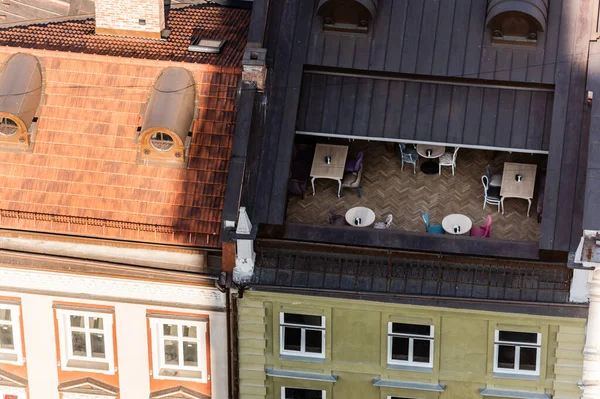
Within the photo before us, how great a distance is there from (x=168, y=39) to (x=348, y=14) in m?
7.44

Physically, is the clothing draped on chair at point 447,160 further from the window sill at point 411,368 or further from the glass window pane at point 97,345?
the glass window pane at point 97,345

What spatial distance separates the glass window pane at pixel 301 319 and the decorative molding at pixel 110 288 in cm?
234

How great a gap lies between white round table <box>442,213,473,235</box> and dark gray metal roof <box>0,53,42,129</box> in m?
15.6

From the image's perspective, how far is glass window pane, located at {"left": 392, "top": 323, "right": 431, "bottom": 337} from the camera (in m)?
62.7

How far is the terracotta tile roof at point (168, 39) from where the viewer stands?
65.5 m

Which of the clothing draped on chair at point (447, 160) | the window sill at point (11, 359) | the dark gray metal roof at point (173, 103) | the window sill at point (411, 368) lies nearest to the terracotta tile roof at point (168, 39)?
the dark gray metal roof at point (173, 103)

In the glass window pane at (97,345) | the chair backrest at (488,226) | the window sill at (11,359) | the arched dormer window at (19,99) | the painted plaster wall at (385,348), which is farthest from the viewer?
the window sill at (11,359)

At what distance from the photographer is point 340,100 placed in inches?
2500

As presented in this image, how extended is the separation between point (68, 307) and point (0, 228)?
3.78 metres

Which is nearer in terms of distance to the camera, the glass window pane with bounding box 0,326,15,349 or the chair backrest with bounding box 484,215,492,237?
the chair backrest with bounding box 484,215,492,237

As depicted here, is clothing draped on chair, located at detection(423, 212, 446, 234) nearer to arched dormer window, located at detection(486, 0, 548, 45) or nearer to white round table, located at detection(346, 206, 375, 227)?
white round table, located at detection(346, 206, 375, 227)

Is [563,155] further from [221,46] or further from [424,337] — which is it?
[221,46]

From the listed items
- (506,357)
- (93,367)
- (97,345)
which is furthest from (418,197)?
(93,367)

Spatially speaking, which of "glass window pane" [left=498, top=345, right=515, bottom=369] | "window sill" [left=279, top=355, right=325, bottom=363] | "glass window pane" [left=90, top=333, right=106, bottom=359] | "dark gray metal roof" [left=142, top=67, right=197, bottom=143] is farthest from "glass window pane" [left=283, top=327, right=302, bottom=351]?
"dark gray metal roof" [left=142, top=67, right=197, bottom=143]
